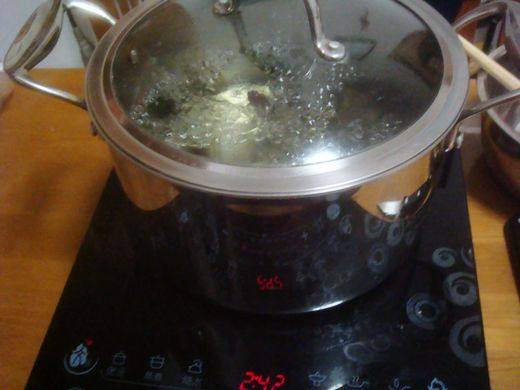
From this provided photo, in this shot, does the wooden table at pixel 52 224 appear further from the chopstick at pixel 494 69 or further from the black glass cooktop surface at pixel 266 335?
the chopstick at pixel 494 69

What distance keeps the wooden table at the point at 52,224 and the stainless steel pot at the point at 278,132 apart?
16 centimetres

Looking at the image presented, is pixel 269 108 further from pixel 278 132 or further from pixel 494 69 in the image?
pixel 494 69

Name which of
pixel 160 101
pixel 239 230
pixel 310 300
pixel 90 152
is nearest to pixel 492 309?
pixel 310 300

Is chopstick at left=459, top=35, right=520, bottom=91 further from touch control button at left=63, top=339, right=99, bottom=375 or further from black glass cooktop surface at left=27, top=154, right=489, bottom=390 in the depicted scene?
touch control button at left=63, top=339, right=99, bottom=375

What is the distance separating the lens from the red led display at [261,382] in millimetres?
611

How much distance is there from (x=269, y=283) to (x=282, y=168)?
0.18 metres

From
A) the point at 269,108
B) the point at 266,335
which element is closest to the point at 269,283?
the point at 266,335

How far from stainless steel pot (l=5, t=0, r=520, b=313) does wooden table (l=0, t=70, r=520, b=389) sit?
0.53ft

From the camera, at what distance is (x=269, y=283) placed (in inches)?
23.2

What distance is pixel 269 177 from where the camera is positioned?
467 millimetres

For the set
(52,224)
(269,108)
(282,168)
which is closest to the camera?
(282,168)

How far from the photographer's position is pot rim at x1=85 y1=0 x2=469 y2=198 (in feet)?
1.51

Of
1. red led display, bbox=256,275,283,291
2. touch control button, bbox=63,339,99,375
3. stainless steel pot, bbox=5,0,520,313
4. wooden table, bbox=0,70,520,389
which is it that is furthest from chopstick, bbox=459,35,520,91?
touch control button, bbox=63,339,99,375

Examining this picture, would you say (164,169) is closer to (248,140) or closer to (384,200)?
(248,140)
